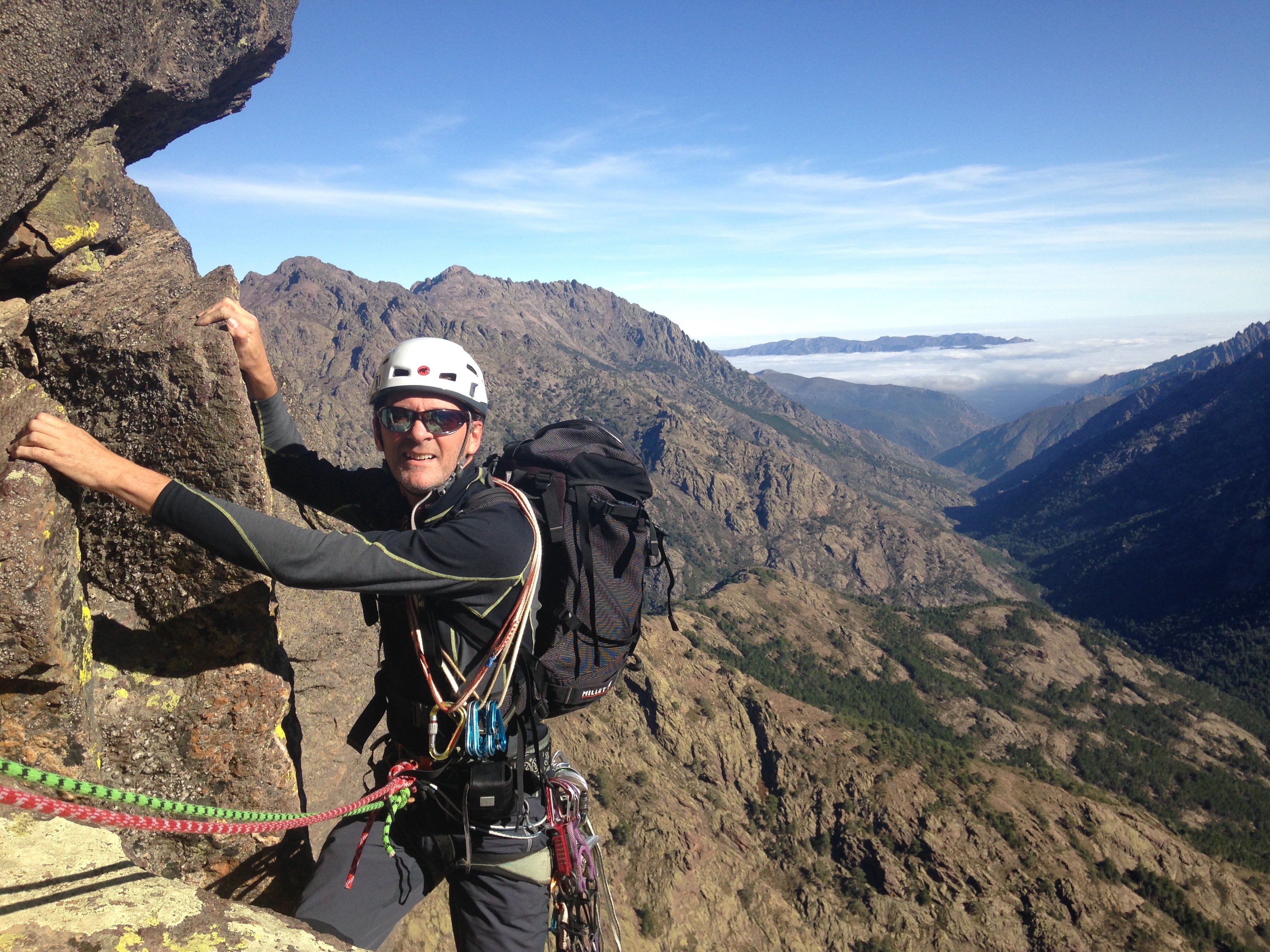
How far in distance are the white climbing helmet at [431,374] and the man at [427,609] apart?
1 centimetres

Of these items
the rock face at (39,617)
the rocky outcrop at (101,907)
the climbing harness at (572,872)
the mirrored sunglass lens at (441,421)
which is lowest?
the climbing harness at (572,872)

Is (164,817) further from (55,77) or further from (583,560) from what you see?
(55,77)

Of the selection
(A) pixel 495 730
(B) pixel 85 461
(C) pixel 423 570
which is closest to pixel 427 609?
(C) pixel 423 570

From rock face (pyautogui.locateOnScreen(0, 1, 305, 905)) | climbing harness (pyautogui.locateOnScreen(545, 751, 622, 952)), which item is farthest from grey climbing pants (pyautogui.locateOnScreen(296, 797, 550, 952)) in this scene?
rock face (pyautogui.locateOnScreen(0, 1, 305, 905))

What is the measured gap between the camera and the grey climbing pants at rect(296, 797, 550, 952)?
494 centimetres

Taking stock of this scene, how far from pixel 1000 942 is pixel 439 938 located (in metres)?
43.6

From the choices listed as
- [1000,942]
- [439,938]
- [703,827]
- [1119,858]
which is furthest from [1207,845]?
[439,938]

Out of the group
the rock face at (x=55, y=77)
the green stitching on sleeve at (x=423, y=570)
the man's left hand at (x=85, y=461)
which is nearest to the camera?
the man's left hand at (x=85, y=461)

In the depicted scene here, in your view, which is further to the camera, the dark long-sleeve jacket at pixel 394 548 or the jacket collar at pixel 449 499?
the jacket collar at pixel 449 499

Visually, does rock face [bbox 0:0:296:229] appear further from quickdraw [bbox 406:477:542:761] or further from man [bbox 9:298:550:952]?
quickdraw [bbox 406:477:542:761]

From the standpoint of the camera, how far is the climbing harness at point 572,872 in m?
5.34

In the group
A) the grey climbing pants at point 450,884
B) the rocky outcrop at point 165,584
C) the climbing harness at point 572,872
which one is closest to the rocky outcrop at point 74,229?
the rocky outcrop at point 165,584

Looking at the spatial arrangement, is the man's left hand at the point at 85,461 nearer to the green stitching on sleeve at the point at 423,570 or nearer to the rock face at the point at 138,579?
the rock face at the point at 138,579

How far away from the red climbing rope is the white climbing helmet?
263 cm
